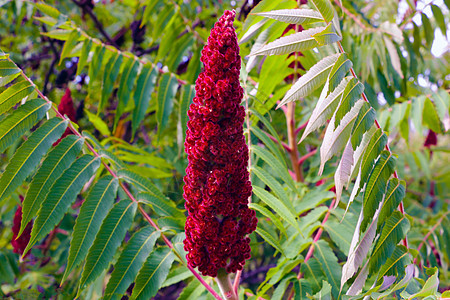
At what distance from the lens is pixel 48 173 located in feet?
5.63

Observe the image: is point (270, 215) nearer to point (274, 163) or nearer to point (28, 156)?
point (274, 163)

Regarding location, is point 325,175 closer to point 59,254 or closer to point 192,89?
point 192,89

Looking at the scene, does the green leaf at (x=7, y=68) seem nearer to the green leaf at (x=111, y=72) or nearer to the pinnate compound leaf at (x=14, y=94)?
the pinnate compound leaf at (x=14, y=94)

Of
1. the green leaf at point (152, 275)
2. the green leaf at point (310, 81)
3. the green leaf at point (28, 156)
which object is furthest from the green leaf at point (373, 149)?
the green leaf at point (28, 156)

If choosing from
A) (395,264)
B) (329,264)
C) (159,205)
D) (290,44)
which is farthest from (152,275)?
(290,44)

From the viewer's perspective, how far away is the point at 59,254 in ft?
11.3

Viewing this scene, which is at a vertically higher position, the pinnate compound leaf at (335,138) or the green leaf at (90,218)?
the pinnate compound leaf at (335,138)

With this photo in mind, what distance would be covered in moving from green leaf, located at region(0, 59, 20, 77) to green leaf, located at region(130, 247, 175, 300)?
3.60 ft

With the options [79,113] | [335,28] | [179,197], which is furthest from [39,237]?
[79,113]

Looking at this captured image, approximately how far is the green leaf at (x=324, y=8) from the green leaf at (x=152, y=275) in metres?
1.21

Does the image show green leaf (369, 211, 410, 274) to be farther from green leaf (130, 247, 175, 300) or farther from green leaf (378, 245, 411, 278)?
green leaf (130, 247, 175, 300)

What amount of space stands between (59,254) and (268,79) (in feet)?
7.89

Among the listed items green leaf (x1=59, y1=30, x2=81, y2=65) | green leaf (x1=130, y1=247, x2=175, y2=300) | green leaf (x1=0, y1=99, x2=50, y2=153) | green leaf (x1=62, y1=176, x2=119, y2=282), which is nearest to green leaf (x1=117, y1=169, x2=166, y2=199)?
green leaf (x1=62, y1=176, x2=119, y2=282)

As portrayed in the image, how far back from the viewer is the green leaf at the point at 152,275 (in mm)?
1613
